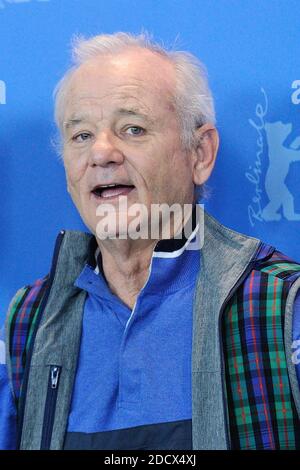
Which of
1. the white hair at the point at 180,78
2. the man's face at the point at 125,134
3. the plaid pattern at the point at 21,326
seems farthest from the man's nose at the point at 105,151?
the plaid pattern at the point at 21,326

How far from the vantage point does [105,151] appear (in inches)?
49.1

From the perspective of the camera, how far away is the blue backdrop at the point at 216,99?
1.45 metres

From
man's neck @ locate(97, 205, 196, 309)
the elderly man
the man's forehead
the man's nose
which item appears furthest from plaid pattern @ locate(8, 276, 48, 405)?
the man's forehead

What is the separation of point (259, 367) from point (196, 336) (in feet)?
0.37

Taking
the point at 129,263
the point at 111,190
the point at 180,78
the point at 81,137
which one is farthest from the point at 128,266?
the point at 180,78

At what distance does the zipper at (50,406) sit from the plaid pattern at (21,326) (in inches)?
3.2

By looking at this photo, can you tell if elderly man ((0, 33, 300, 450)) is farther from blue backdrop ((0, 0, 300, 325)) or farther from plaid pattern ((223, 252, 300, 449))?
blue backdrop ((0, 0, 300, 325))

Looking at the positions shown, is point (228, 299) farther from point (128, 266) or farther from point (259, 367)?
point (128, 266)

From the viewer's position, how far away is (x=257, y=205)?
1.47m

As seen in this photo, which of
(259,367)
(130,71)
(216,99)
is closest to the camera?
(259,367)

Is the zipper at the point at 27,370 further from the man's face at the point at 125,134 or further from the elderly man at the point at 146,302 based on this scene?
the man's face at the point at 125,134

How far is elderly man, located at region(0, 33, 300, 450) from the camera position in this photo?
117cm

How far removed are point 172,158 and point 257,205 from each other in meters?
0.26

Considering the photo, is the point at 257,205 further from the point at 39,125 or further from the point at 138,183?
the point at 39,125
